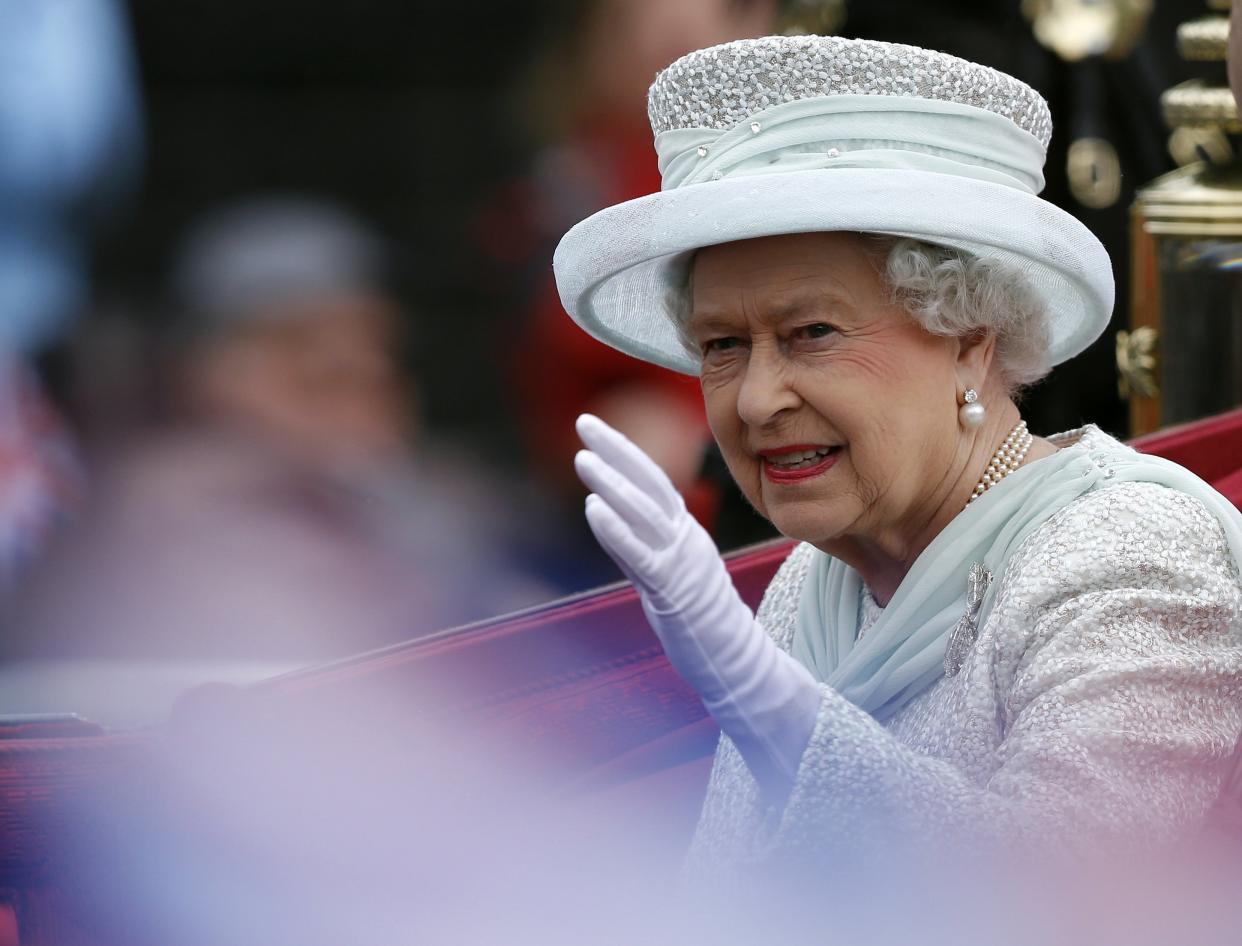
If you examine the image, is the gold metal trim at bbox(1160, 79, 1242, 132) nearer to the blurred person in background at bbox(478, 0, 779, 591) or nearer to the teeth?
the blurred person in background at bbox(478, 0, 779, 591)

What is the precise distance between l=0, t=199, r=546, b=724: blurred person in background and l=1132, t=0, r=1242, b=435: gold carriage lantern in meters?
1.87

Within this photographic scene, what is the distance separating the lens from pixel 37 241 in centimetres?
284

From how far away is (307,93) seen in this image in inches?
127

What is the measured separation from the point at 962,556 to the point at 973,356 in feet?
0.66

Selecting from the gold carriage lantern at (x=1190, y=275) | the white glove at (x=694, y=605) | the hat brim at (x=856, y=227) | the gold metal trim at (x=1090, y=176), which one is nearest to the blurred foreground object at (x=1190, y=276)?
the gold carriage lantern at (x=1190, y=275)

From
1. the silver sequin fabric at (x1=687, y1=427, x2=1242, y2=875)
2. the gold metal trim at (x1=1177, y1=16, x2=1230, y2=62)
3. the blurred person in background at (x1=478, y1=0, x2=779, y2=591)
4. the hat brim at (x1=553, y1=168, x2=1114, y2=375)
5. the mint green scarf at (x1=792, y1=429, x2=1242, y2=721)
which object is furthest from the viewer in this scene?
the gold metal trim at (x1=1177, y1=16, x2=1230, y2=62)

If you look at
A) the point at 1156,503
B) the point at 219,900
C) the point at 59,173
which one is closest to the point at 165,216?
the point at 59,173

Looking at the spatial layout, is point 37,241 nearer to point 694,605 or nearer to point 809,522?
point 809,522

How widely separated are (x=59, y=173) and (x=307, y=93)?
558 mm

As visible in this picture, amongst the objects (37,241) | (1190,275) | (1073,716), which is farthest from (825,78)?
(1190,275)

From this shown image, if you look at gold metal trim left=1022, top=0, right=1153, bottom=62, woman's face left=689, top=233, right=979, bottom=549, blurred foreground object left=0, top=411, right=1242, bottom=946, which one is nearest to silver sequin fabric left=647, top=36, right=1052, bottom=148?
woman's face left=689, top=233, right=979, bottom=549

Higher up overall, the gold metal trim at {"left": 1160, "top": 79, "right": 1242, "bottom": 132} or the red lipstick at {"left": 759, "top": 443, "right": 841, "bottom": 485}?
the red lipstick at {"left": 759, "top": 443, "right": 841, "bottom": 485}

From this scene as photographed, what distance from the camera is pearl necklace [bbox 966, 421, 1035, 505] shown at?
1.62m

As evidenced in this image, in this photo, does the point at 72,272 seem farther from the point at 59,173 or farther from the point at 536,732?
the point at 536,732
